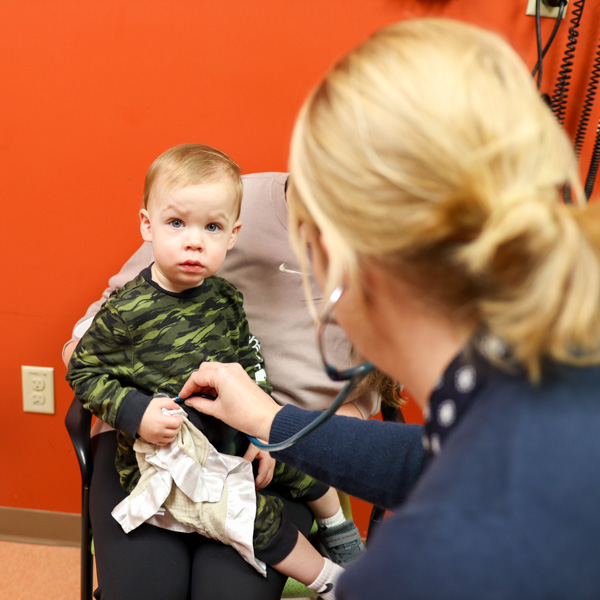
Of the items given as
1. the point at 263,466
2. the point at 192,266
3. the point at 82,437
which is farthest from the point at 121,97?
the point at 263,466

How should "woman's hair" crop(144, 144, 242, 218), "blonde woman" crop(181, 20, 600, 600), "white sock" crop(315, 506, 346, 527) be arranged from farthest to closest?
"white sock" crop(315, 506, 346, 527), "woman's hair" crop(144, 144, 242, 218), "blonde woman" crop(181, 20, 600, 600)

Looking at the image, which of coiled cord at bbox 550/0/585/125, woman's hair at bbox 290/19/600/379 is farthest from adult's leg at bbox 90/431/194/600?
coiled cord at bbox 550/0/585/125

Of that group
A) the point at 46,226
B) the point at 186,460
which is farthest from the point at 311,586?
the point at 46,226

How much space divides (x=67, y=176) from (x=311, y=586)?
1172 mm

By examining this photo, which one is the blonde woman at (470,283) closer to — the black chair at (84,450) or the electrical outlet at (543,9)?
the black chair at (84,450)

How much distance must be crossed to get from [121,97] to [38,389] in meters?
0.87

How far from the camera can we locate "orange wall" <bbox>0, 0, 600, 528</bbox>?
1550 millimetres

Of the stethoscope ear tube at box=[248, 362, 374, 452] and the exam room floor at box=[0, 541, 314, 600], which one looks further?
the exam room floor at box=[0, 541, 314, 600]

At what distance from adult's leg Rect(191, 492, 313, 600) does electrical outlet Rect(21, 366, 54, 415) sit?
0.88 metres

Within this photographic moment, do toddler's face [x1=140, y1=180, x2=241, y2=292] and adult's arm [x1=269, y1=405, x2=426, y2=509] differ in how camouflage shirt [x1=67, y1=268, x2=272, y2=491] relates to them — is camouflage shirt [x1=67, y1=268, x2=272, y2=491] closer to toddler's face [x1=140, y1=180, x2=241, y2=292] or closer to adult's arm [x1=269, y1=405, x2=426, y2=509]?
toddler's face [x1=140, y1=180, x2=241, y2=292]

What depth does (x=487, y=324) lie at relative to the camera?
22.0 inches

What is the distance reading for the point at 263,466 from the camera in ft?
4.10

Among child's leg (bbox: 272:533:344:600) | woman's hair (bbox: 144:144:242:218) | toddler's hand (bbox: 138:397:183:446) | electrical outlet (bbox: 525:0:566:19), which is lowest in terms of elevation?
child's leg (bbox: 272:533:344:600)

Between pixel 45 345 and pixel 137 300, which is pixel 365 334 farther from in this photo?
pixel 45 345
